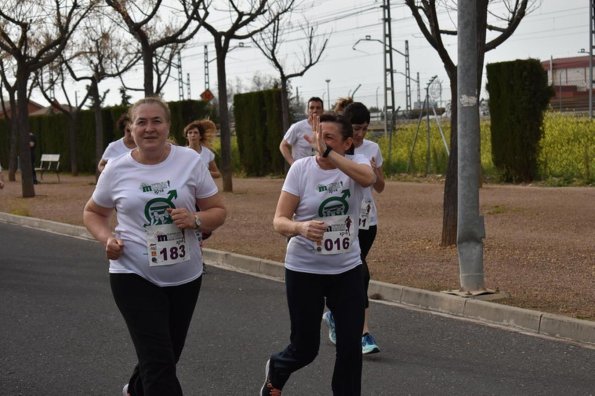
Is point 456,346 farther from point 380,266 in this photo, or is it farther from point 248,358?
point 380,266

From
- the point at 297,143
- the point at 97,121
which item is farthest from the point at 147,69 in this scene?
the point at 297,143

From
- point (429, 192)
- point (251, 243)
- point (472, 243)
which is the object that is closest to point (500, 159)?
point (429, 192)

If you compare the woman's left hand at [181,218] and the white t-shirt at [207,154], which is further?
the white t-shirt at [207,154]

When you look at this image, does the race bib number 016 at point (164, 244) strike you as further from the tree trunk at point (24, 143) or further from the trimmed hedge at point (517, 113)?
the tree trunk at point (24, 143)

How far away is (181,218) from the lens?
475 centimetres

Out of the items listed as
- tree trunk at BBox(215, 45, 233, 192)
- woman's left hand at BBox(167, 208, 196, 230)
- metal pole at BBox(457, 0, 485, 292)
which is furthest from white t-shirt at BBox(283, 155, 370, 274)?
tree trunk at BBox(215, 45, 233, 192)

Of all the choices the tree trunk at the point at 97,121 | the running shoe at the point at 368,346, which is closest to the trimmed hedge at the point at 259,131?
the tree trunk at the point at 97,121

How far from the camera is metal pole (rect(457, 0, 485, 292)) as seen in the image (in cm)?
948

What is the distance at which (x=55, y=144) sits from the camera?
46.4m

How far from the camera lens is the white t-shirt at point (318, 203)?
5406 mm

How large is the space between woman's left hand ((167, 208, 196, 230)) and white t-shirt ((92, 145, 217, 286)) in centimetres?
8

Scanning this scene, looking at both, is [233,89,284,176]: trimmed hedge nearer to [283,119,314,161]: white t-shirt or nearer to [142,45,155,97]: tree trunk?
[142,45,155,97]: tree trunk

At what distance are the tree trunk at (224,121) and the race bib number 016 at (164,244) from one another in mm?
20236

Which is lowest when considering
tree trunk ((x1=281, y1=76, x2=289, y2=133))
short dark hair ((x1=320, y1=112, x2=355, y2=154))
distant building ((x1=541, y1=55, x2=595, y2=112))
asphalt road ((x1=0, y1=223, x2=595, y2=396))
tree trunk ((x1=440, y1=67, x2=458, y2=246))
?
asphalt road ((x1=0, y1=223, x2=595, y2=396))
